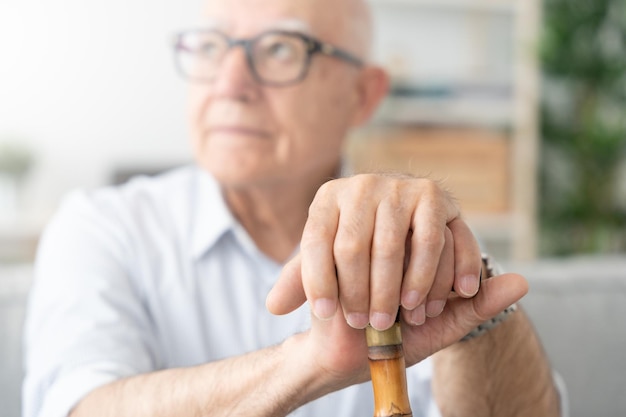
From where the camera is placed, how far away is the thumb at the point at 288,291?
575 mm

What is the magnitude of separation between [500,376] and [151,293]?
51 centimetres

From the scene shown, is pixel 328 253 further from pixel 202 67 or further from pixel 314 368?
pixel 202 67

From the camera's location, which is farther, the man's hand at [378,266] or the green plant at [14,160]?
the green plant at [14,160]

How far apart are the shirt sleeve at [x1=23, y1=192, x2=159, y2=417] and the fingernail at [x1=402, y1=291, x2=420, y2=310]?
452 millimetres

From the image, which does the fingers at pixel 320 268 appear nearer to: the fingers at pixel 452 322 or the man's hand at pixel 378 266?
the man's hand at pixel 378 266

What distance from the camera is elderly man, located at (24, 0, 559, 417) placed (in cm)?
58

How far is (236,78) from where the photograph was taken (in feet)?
4.14

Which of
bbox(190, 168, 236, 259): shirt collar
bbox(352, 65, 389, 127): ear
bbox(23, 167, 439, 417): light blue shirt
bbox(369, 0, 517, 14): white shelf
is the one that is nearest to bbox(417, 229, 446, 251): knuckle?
bbox(23, 167, 439, 417): light blue shirt

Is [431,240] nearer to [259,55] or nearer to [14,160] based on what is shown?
[259,55]

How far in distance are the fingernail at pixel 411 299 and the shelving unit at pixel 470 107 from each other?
9.78 ft

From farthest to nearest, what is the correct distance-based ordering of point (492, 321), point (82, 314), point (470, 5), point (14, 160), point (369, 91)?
point (470, 5) < point (14, 160) < point (369, 91) < point (82, 314) < point (492, 321)

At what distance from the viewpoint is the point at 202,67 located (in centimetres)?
131

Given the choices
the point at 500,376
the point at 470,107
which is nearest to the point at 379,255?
the point at 500,376

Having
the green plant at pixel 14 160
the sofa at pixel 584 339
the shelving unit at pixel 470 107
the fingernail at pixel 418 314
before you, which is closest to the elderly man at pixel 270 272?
the fingernail at pixel 418 314
